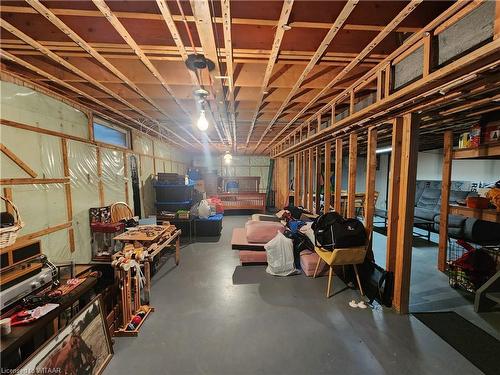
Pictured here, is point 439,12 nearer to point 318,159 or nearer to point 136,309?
point 318,159

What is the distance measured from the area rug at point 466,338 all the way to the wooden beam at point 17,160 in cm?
453

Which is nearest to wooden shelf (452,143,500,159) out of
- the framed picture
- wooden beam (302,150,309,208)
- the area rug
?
the area rug

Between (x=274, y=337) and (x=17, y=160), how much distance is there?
10.4ft

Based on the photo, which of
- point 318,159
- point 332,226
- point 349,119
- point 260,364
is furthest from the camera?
point 318,159

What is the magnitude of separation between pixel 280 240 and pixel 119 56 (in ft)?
10.1

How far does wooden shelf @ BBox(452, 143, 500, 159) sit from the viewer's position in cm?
260

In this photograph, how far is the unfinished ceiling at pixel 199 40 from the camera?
1.49m

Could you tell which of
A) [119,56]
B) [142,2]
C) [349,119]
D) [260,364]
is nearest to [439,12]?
[349,119]

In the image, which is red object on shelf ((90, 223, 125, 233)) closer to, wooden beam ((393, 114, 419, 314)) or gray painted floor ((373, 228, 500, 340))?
wooden beam ((393, 114, 419, 314))

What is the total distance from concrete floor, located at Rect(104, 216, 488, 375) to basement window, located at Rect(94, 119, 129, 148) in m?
2.83

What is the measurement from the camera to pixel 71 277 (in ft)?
6.98

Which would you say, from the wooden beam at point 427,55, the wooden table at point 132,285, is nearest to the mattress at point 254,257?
the wooden table at point 132,285

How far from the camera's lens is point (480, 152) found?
2.79 m

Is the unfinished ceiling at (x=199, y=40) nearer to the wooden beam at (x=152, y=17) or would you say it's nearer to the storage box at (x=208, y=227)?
the wooden beam at (x=152, y=17)
